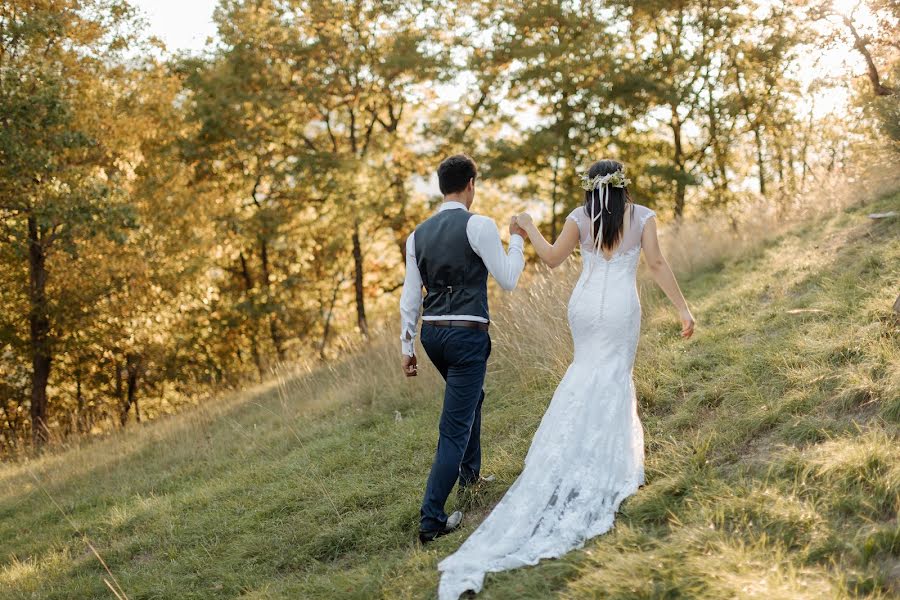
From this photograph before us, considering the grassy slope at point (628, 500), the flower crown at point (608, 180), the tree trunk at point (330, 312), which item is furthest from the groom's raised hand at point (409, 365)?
the tree trunk at point (330, 312)

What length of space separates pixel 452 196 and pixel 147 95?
1543 centimetres

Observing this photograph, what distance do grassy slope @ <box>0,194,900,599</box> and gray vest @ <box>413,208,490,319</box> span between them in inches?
57.7

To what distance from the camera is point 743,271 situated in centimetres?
1027

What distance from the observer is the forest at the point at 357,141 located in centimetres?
1964

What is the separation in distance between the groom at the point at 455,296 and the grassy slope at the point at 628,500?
20.1 inches

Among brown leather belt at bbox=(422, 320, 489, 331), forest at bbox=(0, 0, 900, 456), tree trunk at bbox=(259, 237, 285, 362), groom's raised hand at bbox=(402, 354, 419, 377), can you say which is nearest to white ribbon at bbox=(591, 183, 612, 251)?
brown leather belt at bbox=(422, 320, 489, 331)

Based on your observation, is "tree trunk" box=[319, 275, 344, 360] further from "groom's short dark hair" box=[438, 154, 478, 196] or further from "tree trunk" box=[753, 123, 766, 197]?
"groom's short dark hair" box=[438, 154, 478, 196]

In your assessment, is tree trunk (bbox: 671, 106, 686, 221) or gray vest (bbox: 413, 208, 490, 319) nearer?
gray vest (bbox: 413, 208, 490, 319)

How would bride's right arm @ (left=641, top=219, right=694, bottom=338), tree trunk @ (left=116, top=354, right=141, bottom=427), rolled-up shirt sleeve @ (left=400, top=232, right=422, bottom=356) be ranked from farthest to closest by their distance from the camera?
tree trunk @ (left=116, top=354, right=141, bottom=427) < rolled-up shirt sleeve @ (left=400, top=232, right=422, bottom=356) < bride's right arm @ (left=641, top=219, right=694, bottom=338)

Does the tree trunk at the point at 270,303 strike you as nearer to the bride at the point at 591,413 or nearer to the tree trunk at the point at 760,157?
the tree trunk at the point at 760,157

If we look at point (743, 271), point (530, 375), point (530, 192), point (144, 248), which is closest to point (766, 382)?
point (530, 375)

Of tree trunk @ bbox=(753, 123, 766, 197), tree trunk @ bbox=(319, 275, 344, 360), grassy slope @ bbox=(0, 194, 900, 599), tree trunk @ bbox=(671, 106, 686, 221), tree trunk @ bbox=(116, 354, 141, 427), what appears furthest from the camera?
tree trunk @ bbox=(319, 275, 344, 360)

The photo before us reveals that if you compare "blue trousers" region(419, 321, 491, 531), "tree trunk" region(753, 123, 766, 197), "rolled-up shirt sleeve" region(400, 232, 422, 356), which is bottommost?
"blue trousers" region(419, 321, 491, 531)

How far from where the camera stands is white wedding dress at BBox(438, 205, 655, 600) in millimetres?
4203
